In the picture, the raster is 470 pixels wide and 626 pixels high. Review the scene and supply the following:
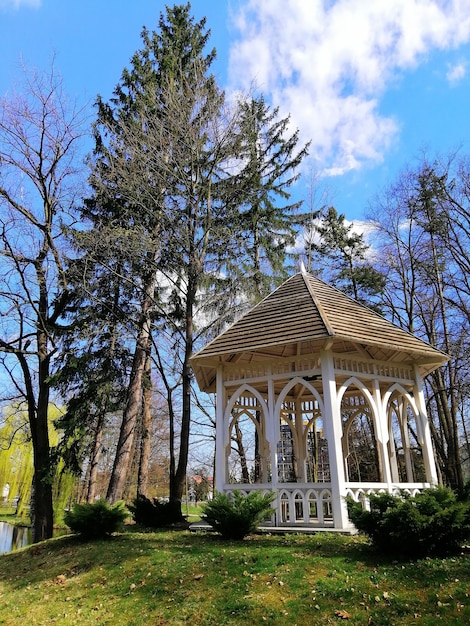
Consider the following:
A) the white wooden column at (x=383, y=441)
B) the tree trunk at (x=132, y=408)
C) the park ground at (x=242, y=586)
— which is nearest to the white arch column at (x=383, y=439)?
the white wooden column at (x=383, y=441)

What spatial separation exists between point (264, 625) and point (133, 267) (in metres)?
11.8

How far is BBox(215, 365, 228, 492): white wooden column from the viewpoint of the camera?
9.45 metres

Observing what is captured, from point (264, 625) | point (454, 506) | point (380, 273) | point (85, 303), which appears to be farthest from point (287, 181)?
point (264, 625)

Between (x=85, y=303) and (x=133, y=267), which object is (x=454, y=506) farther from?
(x=85, y=303)

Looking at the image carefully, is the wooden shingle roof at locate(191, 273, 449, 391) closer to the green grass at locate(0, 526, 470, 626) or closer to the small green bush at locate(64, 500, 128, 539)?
the small green bush at locate(64, 500, 128, 539)

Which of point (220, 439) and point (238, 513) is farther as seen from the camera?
point (220, 439)

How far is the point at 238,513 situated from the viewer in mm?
7461

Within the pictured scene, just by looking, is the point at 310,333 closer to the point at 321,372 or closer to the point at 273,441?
the point at 321,372

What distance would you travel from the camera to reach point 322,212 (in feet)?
62.2

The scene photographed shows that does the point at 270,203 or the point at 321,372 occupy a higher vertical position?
the point at 270,203

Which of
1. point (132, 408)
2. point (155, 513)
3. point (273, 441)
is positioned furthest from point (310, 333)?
point (132, 408)

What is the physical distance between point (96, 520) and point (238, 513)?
3084 mm

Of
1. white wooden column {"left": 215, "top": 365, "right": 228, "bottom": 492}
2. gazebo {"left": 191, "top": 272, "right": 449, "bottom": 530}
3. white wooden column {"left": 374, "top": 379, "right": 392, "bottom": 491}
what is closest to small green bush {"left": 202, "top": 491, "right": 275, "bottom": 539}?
gazebo {"left": 191, "top": 272, "right": 449, "bottom": 530}

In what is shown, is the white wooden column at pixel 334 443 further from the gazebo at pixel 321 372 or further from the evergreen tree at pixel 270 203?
the evergreen tree at pixel 270 203
